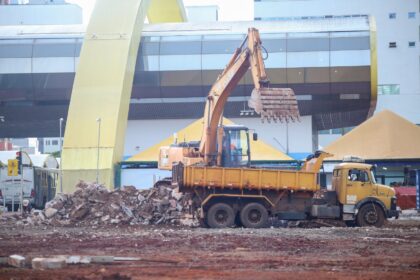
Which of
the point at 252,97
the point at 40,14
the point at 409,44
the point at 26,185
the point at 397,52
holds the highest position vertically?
the point at 40,14

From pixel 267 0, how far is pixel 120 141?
42289 millimetres

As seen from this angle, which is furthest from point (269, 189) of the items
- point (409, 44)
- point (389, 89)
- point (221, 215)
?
point (409, 44)

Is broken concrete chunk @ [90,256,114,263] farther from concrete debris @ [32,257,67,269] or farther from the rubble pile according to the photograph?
the rubble pile

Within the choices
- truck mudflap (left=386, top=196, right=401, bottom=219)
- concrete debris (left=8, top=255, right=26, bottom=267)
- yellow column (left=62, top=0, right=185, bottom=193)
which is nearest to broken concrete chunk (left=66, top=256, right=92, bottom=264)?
concrete debris (left=8, top=255, right=26, bottom=267)

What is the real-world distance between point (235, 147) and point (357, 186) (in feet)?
15.1

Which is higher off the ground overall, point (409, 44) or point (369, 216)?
point (409, 44)

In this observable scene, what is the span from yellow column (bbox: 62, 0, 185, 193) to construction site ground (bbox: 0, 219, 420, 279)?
20232 millimetres

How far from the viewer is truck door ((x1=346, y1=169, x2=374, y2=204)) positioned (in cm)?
2847

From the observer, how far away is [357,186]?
2852 centimetres

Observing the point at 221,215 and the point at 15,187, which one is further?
the point at 15,187

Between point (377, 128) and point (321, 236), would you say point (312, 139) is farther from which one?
point (321, 236)

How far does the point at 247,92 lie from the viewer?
53.0 m

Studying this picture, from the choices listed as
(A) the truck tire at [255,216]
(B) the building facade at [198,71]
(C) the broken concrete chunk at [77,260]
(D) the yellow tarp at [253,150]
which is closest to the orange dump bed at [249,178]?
(A) the truck tire at [255,216]

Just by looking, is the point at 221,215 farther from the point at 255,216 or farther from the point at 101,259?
the point at 101,259
